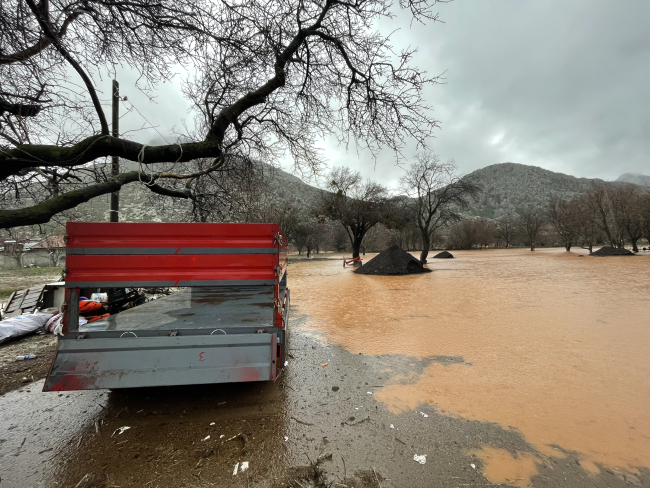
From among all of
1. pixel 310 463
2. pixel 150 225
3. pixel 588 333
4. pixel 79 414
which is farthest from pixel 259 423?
pixel 588 333

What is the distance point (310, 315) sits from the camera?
27.5 feet

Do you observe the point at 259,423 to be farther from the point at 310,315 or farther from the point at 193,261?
the point at 310,315

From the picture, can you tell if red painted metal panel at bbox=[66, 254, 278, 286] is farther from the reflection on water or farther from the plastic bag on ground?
the plastic bag on ground

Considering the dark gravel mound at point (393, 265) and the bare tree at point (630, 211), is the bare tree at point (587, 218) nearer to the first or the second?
the bare tree at point (630, 211)

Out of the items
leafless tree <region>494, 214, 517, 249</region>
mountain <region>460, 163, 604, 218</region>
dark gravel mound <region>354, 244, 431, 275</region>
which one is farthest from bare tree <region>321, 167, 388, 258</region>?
mountain <region>460, 163, 604, 218</region>

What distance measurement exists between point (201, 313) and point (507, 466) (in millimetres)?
4083

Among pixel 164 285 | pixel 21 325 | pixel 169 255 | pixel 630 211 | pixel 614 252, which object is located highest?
pixel 630 211

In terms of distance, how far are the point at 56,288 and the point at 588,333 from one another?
12.3 meters

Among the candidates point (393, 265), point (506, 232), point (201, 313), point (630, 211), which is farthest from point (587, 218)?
point (201, 313)

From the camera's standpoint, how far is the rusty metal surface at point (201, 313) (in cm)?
368

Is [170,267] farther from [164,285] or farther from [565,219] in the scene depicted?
[565,219]

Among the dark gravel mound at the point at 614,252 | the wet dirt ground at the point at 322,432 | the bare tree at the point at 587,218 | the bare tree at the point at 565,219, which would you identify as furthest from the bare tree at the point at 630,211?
the wet dirt ground at the point at 322,432

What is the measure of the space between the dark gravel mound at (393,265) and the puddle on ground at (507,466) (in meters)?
16.5

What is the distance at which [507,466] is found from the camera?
238cm
